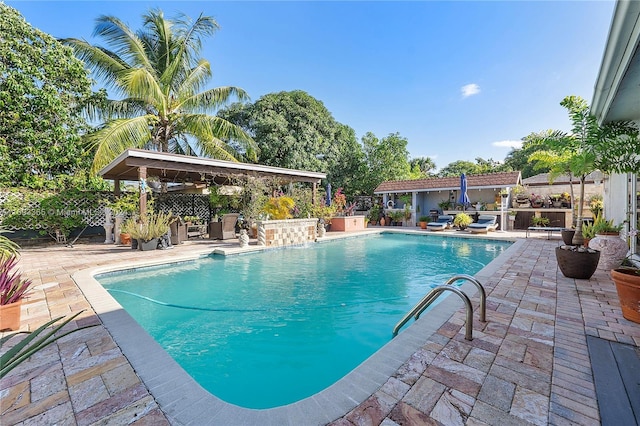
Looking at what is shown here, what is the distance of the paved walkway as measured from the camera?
181 centimetres

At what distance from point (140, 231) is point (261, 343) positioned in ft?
22.2

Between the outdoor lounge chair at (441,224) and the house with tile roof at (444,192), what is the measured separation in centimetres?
126

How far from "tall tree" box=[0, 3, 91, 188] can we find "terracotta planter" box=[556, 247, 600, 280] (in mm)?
15831

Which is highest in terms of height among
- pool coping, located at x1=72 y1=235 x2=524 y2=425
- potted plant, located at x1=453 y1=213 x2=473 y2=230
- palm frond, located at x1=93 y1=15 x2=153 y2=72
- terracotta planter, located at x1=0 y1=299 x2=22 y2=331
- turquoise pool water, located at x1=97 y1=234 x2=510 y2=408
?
palm frond, located at x1=93 y1=15 x2=153 y2=72

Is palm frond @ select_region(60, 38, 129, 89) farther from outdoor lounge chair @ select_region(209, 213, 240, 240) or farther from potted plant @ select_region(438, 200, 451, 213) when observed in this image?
potted plant @ select_region(438, 200, 451, 213)

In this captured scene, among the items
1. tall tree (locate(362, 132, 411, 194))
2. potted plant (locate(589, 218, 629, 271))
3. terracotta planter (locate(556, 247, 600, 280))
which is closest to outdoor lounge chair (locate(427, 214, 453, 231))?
tall tree (locate(362, 132, 411, 194))

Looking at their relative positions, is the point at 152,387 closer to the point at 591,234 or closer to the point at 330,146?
the point at 591,234

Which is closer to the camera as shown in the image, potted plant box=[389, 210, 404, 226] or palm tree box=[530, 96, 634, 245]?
palm tree box=[530, 96, 634, 245]

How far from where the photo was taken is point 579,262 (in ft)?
15.9

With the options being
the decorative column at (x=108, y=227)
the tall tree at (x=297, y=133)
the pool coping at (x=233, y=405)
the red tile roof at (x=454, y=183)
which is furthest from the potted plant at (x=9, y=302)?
the red tile roof at (x=454, y=183)

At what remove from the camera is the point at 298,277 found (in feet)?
20.9

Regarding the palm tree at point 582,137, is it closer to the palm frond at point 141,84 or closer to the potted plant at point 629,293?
the potted plant at point 629,293

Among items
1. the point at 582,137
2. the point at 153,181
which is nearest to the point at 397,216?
the point at 582,137

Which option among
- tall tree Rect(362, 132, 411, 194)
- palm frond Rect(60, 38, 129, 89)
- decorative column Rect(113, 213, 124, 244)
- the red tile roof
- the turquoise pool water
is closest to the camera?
the turquoise pool water
